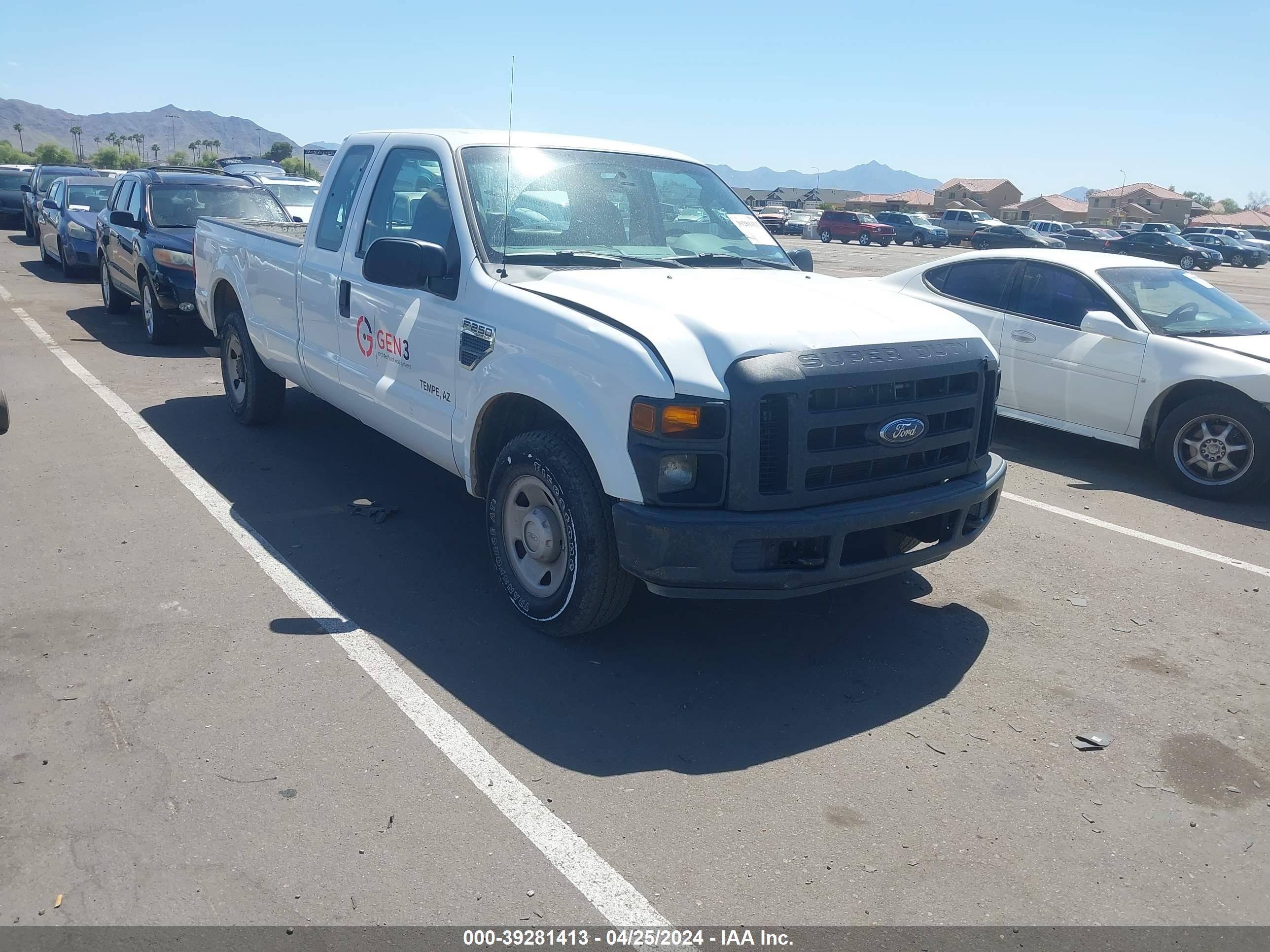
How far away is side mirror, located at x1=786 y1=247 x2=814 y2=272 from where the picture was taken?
19.3 feet

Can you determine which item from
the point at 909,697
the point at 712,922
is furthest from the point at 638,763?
the point at 909,697

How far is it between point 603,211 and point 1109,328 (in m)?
4.36

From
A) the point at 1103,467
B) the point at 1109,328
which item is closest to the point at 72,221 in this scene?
the point at 1109,328

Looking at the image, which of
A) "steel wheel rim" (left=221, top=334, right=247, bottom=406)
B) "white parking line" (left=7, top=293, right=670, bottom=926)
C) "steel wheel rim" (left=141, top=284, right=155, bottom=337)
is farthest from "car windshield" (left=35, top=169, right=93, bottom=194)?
"white parking line" (left=7, top=293, right=670, bottom=926)

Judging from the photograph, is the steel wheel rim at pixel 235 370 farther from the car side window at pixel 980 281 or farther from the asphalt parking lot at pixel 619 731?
the car side window at pixel 980 281

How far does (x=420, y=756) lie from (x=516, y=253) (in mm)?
2381

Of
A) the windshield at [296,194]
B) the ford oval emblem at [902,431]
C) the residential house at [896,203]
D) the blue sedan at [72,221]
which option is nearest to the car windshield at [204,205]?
the windshield at [296,194]

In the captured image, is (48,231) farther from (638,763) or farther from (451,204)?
(638,763)

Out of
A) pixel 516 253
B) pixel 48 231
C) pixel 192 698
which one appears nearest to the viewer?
pixel 192 698

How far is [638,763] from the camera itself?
3652mm

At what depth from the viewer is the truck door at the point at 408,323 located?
4.97 metres

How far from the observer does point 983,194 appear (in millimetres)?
112188

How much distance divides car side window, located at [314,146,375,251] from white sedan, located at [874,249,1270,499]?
3.81 meters

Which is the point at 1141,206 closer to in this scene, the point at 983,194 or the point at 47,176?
the point at 983,194
